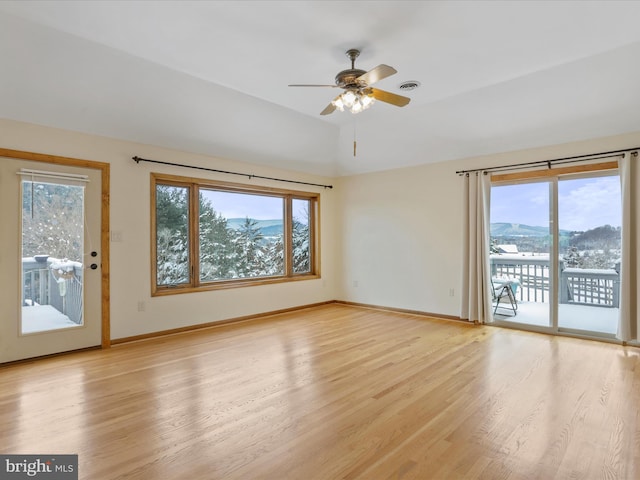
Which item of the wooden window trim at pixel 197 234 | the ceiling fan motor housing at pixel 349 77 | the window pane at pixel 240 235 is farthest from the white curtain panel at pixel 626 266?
the window pane at pixel 240 235

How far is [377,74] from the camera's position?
9.16 feet

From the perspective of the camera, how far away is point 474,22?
2.81m

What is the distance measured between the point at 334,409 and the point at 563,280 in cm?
386

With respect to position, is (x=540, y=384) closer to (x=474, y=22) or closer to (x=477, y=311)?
(x=477, y=311)

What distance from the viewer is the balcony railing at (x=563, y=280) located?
14.7 feet

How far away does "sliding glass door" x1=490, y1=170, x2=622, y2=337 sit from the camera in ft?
14.6

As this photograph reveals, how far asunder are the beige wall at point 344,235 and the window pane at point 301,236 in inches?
12.2

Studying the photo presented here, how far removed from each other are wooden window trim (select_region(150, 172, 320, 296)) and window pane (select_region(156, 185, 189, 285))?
68 millimetres

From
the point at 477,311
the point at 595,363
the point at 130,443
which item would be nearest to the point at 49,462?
the point at 130,443

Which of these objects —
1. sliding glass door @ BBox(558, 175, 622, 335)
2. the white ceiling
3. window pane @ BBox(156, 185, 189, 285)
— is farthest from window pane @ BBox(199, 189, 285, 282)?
sliding glass door @ BBox(558, 175, 622, 335)

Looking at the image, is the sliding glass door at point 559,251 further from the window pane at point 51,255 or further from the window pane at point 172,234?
the window pane at point 51,255

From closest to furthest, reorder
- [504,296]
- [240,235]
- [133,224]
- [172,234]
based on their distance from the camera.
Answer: [133,224], [172,234], [504,296], [240,235]

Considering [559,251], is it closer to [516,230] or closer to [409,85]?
[516,230]

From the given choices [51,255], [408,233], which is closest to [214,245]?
[51,255]
